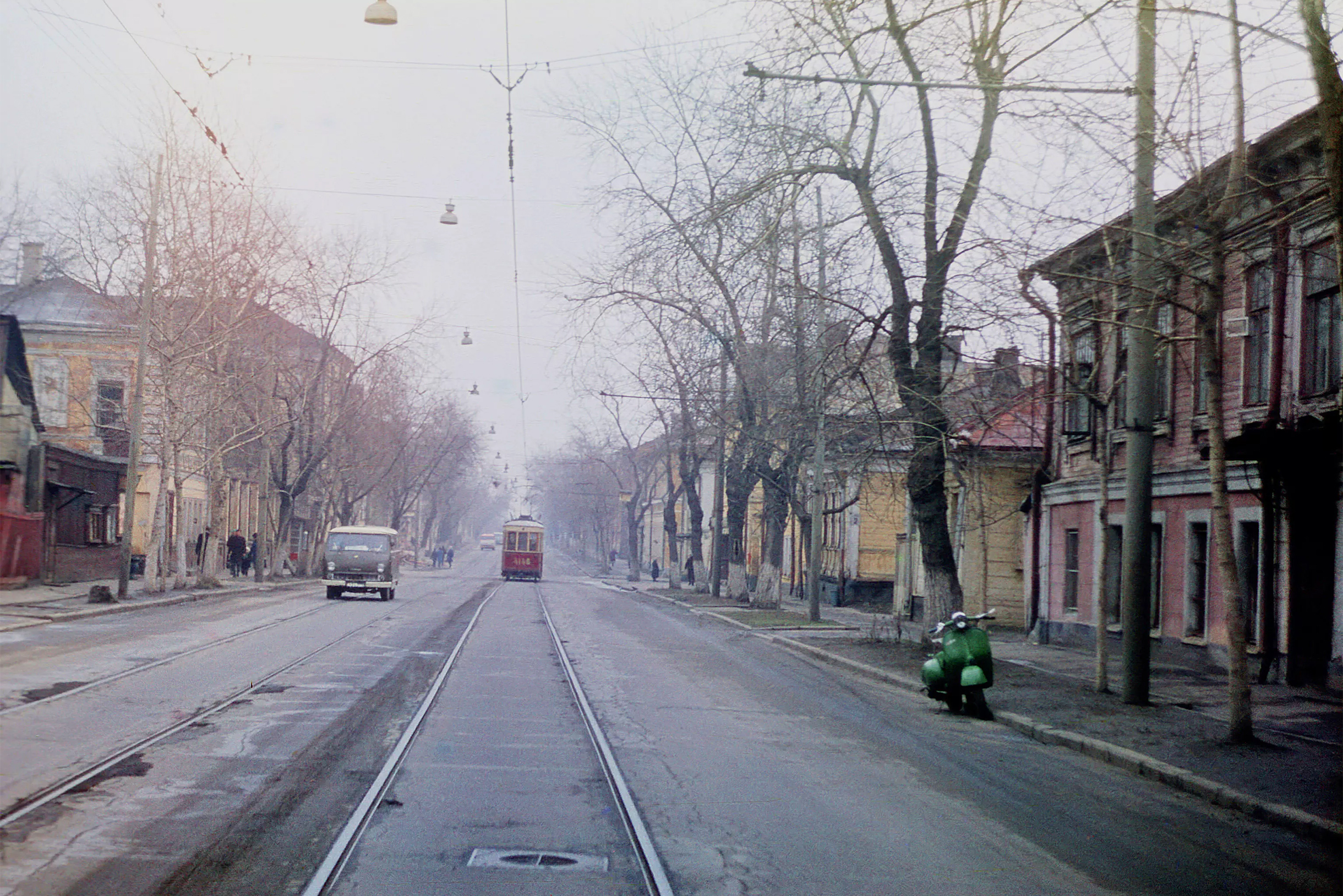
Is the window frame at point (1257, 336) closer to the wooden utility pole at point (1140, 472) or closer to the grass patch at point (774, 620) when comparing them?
the wooden utility pole at point (1140, 472)

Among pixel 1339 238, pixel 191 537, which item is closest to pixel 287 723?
pixel 1339 238

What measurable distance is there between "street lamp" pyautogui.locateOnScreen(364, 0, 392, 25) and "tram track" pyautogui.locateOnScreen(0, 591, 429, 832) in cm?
812

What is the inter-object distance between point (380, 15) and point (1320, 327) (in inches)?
494

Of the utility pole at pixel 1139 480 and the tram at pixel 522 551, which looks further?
the tram at pixel 522 551

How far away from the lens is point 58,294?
51.6 metres

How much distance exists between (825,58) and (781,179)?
2177mm

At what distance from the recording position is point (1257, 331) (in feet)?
57.7

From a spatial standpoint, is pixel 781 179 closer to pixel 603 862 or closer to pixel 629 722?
pixel 629 722

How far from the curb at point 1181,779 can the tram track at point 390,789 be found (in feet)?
14.5

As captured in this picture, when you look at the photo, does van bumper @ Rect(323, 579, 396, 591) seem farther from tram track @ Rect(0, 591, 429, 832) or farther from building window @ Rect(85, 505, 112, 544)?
tram track @ Rect(0, 591, 429, 832)

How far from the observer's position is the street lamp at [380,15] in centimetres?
1576

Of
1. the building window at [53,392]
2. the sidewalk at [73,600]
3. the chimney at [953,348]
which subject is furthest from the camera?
the building window at [53,392]

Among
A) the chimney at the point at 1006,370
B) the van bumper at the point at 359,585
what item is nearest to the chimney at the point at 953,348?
the chimney at the point at 1006,370

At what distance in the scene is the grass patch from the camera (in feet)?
96.6
